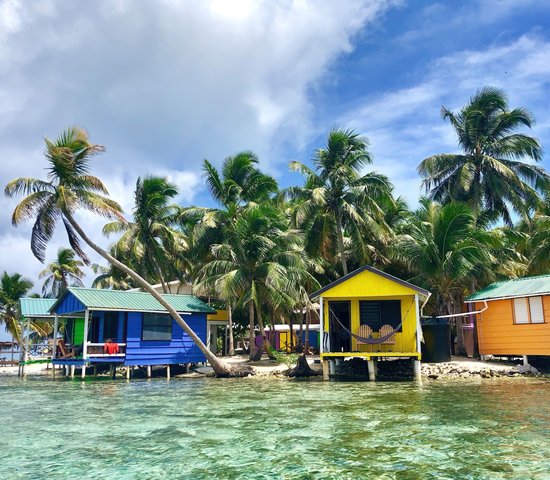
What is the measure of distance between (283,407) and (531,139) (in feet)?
75.7

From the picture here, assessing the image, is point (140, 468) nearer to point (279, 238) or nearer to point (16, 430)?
point (16, 430)

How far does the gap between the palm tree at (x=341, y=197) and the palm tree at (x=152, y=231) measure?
7578 mm

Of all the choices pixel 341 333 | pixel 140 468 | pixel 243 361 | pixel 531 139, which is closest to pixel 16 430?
pixel 140 468

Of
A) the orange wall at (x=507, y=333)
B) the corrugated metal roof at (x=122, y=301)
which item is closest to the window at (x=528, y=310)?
the orange wall at (x=507, y=333)

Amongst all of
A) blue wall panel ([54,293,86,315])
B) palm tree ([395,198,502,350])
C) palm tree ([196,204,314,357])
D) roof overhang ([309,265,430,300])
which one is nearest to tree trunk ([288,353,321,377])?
roof overhang ([309,265,430,300])

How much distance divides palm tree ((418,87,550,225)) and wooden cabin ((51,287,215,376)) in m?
15.7

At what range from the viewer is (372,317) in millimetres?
20375

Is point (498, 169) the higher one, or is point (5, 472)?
point (498, 169)

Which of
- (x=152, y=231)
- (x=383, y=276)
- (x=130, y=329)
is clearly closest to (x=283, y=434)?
(x=383, y=276)

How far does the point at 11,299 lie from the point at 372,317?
26.5m

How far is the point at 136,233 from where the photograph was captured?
1171 inches

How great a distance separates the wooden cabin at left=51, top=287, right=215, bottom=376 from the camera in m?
21.3

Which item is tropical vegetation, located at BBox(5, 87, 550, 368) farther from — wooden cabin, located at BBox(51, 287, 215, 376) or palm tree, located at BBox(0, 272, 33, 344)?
palm tree, located at BBox(0, 272, 33, 344)

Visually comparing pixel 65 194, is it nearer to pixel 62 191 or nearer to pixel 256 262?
pixel 62 191
